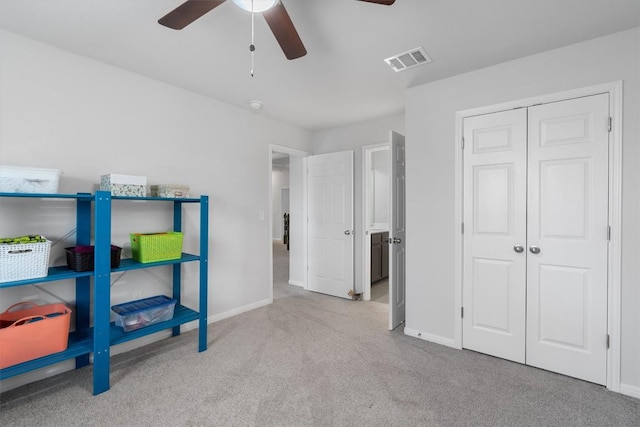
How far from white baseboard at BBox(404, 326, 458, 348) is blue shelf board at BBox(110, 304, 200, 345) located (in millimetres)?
2007

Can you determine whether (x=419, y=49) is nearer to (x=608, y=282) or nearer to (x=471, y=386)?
(x=608, y=282)

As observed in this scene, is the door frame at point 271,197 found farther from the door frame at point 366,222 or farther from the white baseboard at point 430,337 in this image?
the white baseboard at point 430,337

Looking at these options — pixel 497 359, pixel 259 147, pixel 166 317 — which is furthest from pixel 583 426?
pixel 259 147

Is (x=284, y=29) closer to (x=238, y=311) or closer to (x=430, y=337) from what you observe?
(x=430, y=337)

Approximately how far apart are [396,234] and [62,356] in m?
2.90

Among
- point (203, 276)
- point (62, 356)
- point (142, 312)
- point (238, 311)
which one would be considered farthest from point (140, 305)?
point (238, 311)

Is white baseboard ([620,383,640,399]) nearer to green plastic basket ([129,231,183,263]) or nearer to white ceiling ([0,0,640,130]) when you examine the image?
white ceiling ([0,0,640,130])

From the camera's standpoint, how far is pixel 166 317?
8.66 ft

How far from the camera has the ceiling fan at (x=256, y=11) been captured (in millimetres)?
1465

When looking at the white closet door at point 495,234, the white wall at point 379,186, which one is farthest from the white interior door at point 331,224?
the white closet door at point 495,234

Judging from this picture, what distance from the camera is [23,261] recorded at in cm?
185

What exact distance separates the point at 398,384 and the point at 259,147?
→ 2.97m

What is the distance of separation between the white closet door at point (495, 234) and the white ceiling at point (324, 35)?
601 mm

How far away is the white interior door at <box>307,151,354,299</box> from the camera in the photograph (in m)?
4.32
